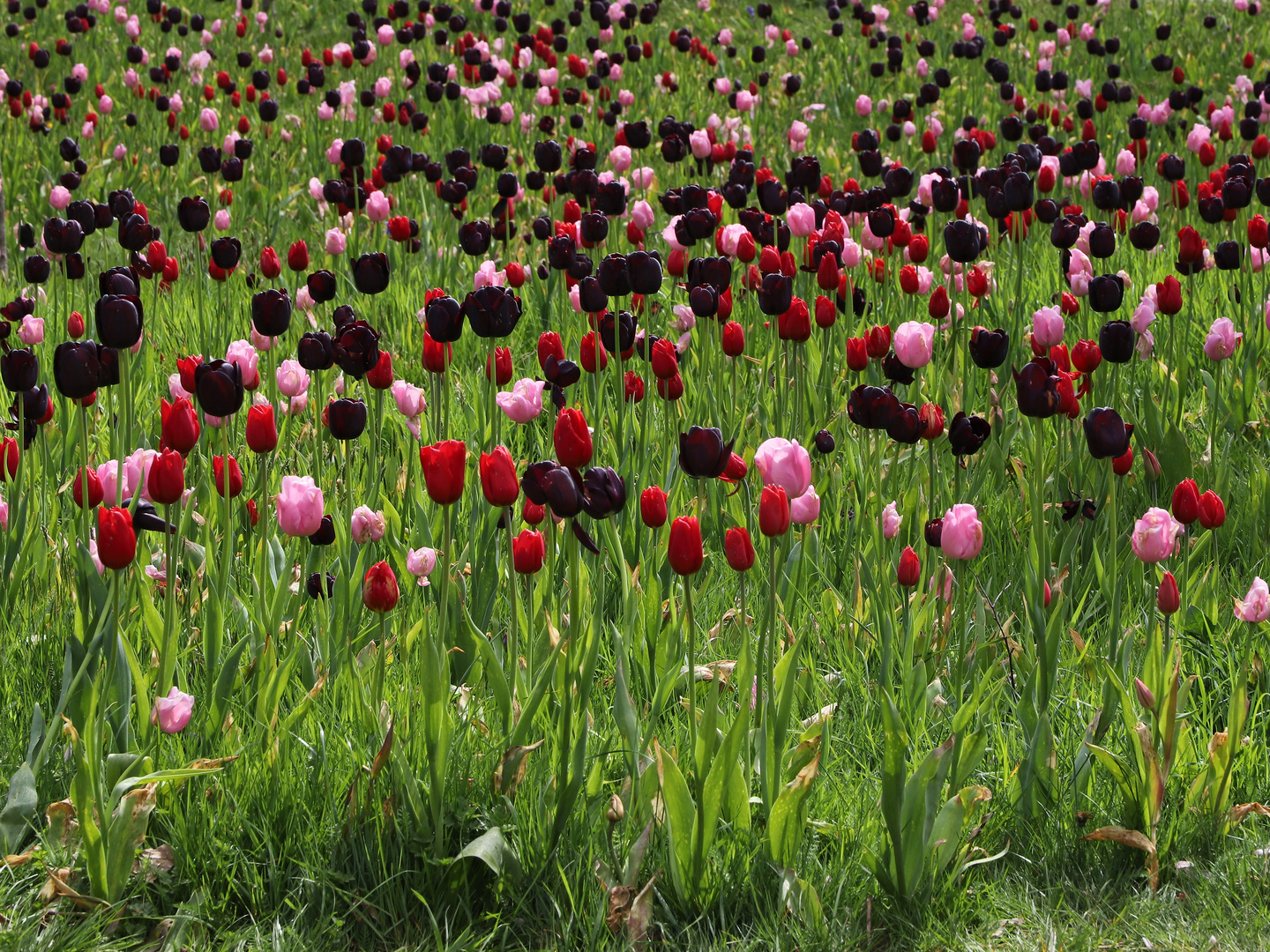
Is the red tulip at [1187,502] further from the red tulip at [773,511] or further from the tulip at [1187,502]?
the red tulip at [773,511]

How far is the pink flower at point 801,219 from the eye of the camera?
450 cm

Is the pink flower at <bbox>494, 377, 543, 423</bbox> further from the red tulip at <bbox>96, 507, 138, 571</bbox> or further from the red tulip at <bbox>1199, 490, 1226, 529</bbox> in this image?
the red tulip at <bbox>1199, 490, 1226, 529</bbox>

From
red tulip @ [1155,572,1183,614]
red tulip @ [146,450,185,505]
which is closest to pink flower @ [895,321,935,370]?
red tulip @ [1155,572,1183,614]

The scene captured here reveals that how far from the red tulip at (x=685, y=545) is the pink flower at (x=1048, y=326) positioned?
159 cm

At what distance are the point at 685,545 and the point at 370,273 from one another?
5.57 ft

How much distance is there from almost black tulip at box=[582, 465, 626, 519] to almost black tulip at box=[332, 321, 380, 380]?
1043 mm

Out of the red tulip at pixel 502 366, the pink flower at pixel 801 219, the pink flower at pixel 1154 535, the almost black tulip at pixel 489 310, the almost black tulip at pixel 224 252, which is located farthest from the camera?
the pink flower at pixel 801 219

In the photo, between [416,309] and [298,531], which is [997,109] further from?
[298,531]

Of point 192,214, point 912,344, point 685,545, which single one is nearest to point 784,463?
point 685,545

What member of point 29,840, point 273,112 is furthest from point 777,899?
point 273,112

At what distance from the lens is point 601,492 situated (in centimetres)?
221

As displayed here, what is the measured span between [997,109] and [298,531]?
897 centimetres

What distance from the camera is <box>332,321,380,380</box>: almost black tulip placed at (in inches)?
121

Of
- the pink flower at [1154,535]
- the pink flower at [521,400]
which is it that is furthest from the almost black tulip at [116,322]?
the pink flower at [1154,535]
